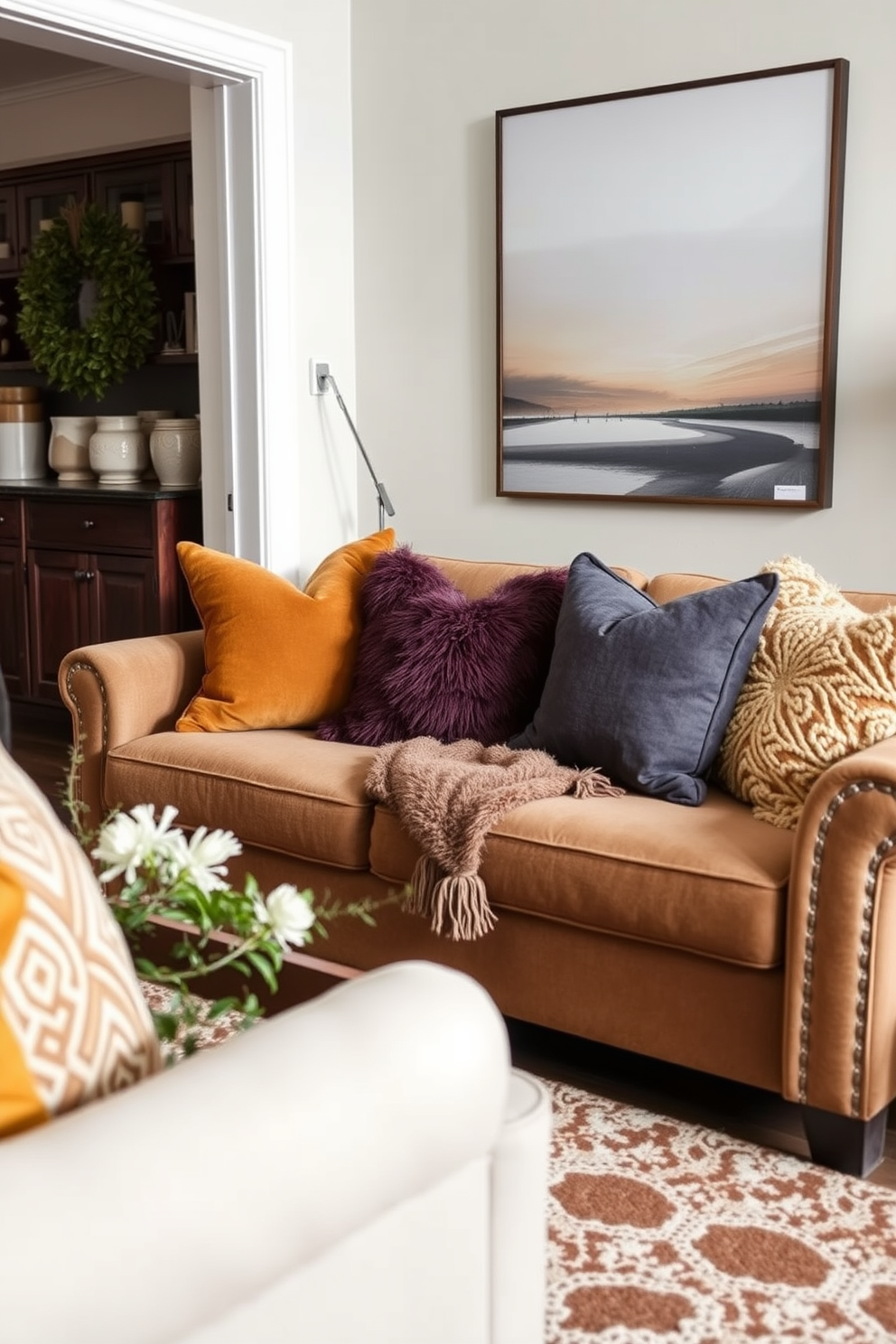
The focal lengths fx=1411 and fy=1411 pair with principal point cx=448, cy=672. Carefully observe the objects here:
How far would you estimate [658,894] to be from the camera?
222 cm

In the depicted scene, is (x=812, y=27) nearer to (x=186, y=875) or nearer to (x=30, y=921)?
(x=186, y=875)

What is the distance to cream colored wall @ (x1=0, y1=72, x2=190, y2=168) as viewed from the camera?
5391mm

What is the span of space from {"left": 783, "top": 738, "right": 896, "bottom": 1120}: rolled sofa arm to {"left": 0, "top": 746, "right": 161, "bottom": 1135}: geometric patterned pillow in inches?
48.0

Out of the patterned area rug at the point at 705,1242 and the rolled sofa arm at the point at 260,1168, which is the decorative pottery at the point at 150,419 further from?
the rolled sofa arm at the point at 260,1168

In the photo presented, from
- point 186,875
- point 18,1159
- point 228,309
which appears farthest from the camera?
point 228,309

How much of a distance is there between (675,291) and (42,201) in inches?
125

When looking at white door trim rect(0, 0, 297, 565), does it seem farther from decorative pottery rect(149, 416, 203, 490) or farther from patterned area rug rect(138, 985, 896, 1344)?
patterned area rug rect(138, 985, 896, 1344)

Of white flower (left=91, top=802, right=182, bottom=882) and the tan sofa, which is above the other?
white flower (left=91, top=802, right=182, bottom=882)

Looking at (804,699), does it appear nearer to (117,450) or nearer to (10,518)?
(117,450)

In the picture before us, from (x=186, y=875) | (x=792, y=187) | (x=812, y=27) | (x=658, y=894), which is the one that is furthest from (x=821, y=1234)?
(x=812, y=27)

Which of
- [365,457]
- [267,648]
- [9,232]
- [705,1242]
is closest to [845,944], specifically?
[705,1242]

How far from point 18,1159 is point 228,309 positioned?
12.2 feet

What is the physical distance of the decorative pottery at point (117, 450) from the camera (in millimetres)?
5297

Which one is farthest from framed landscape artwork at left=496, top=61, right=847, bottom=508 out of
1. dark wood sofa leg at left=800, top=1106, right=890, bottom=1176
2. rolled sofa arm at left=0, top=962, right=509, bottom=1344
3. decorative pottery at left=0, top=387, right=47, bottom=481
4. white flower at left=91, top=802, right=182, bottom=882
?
rolled sofa arm at left=0, top=962, right=509, bottom=1344
